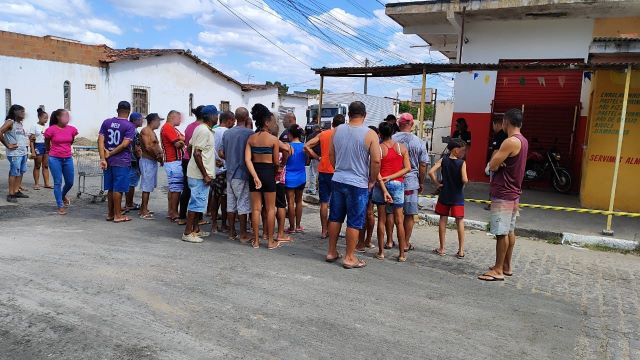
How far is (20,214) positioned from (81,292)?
14.3 feet

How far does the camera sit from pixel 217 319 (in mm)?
3783

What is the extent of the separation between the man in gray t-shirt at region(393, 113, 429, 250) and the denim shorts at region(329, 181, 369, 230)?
1.06 meters

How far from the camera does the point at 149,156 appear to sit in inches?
293

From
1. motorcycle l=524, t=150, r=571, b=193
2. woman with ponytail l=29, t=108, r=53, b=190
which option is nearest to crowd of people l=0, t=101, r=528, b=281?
woman with ponytail l=29, t=108, r=53, b=190

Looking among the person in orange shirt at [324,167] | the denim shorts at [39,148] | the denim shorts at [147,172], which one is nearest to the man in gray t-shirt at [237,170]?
the person in orange shirt at [324,167]

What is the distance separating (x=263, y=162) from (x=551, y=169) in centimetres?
872

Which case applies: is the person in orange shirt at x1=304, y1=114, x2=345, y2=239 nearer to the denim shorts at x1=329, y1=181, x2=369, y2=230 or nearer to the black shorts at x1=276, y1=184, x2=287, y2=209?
the black shorts at x1=276, y1=184, x2=287, y2=209

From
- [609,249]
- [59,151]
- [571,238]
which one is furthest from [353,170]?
[59,151]

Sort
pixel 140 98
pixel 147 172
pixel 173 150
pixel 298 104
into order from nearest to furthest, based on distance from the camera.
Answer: pixel 173 150 → pixel 147 172 → pixel 140 98 → pixel 298 104

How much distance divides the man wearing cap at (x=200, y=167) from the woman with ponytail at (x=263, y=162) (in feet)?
1.85

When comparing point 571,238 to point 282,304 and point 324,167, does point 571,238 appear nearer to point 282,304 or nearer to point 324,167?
point 324,167

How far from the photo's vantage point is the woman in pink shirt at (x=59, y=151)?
7.39m

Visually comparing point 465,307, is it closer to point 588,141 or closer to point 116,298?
point 116,298

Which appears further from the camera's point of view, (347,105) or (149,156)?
(347,105)
